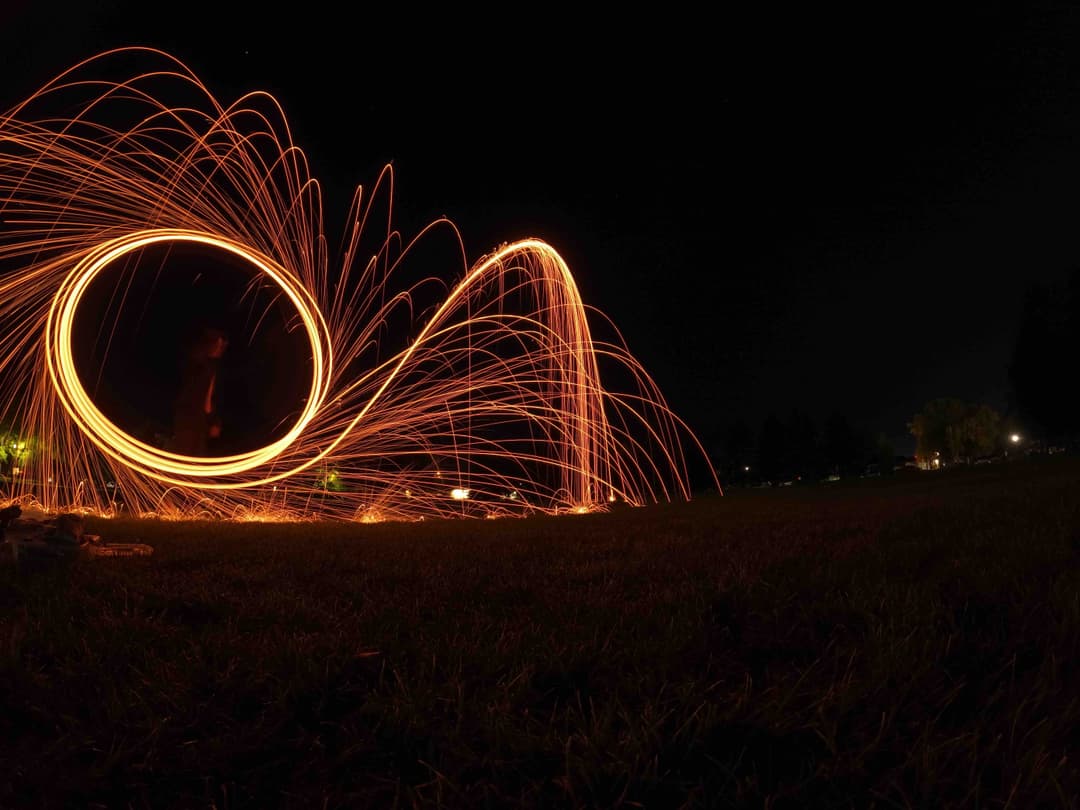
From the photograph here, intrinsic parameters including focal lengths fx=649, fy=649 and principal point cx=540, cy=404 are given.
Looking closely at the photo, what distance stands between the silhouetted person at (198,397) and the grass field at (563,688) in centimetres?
928

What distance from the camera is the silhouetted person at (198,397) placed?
1350 cm

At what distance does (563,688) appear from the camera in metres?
2.86

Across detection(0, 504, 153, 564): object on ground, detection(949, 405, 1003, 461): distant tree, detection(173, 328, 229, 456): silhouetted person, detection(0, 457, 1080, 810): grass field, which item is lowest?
detection(0, 457, 1080, 810): grass field

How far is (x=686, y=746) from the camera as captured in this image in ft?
7.60

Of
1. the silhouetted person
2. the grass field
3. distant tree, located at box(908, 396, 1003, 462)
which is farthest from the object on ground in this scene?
distant tree, located at box(908, 396, 1003, 462)

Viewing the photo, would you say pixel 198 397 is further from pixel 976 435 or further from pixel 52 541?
pixel 976 435

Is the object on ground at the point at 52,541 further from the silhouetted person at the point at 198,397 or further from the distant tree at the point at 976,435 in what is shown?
the distant tree at the point at 976,435

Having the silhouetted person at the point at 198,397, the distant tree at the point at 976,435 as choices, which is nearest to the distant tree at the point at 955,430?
the distant tree at the point at 976,435

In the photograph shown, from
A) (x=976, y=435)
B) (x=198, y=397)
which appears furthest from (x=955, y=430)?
(x=198, y=397)

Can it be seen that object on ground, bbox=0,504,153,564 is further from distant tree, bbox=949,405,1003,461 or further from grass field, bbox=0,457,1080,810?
distant tree, bbox=949,405,1003,461

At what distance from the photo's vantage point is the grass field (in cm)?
221

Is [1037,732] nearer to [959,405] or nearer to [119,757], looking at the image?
[119,757]

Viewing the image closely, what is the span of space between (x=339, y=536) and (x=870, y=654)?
274 inches

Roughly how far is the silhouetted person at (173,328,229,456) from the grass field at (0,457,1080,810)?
928 centimetres
